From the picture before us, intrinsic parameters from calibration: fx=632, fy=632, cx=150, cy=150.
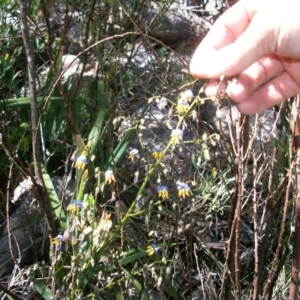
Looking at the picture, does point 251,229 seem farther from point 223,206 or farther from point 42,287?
point 42,287

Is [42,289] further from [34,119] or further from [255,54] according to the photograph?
[255,54]

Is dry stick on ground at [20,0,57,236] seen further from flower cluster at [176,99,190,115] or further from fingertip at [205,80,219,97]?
fingertip at [205,80,219,97]

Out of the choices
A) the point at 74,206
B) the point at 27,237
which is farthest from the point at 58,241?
the point at 27,237

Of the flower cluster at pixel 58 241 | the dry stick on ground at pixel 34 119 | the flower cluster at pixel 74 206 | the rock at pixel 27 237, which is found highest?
the dry stick on ground at pixel 34 119

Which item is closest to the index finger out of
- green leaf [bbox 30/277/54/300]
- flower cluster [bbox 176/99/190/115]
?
flower cluster [bbox 176/99/190/115]

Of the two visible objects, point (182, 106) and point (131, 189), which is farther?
point (131, 189)

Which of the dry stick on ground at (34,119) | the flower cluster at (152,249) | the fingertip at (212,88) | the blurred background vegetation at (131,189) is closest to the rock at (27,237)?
the blurred background vegetation at (131,189)

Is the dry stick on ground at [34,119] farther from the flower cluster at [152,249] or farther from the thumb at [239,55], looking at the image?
the thumb at [239,55]
